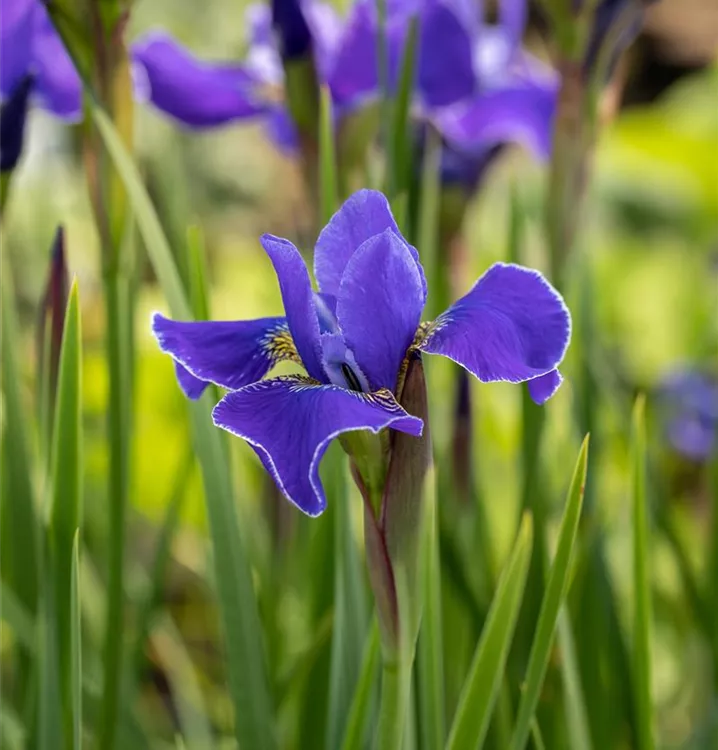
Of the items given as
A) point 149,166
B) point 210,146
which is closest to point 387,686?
point 149,166

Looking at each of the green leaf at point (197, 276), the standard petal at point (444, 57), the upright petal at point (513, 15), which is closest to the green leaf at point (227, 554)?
the green leaf at point (197, 276)

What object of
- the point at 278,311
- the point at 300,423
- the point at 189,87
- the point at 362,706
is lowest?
the point at 362,706

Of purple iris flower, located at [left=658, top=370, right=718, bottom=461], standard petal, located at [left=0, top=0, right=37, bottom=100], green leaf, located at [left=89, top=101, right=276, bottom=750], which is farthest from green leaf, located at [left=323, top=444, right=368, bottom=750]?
purple iris flower, located at [left=658, top=370, right=718, bottom=461]

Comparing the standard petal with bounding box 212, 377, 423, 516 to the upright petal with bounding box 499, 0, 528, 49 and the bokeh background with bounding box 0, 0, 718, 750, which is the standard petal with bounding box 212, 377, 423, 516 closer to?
the bokeh background with bounding box 0, 0, 718, 750

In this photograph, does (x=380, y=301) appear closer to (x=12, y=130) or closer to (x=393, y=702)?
(x=393, y=702)

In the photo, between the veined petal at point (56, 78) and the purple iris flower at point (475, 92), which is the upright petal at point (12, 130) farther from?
the purple iris flower at point (475, 92)

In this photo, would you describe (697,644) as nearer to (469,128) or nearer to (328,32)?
(469,128)

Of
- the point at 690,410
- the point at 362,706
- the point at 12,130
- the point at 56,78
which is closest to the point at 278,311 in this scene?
the point at 690,410
